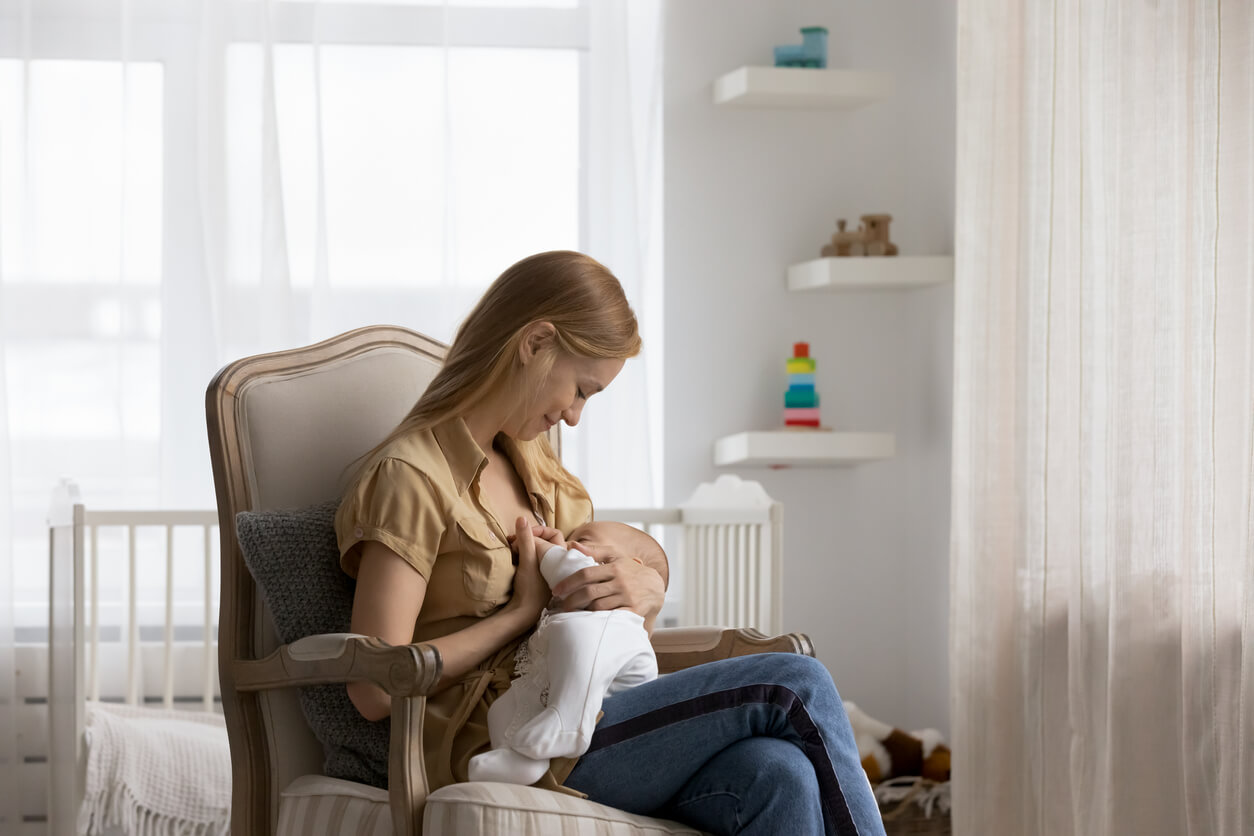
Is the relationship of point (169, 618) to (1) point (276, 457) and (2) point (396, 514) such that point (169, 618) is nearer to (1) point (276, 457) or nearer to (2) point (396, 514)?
(1) point (276, 457)

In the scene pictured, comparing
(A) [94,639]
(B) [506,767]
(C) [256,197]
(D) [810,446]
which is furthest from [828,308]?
(B) [506,767]

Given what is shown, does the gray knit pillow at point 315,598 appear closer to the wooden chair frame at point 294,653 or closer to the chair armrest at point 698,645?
the wooden chair frame at point 294,653

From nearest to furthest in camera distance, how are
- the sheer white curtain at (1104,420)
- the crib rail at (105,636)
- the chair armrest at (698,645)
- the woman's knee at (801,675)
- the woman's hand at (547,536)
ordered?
the woman's knee at (801,675) → the woman's hand at (547,536) → the chair armrest at (698,645) → the sheer white curtain at (1104,420) → the crib rail at (105,636)

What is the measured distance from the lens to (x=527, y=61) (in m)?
2.99

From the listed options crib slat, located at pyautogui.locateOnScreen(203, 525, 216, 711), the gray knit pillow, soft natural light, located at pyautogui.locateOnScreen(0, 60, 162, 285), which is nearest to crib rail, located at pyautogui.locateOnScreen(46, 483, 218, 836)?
crib slat, located at pyautogui.locateOnScreen(203, 525, 216, 711)

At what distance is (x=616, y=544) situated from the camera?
1.61 metres

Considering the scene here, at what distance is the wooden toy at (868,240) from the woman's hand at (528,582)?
62.4 inches

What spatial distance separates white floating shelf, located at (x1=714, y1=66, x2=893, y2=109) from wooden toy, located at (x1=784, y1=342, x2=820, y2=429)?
0.58m

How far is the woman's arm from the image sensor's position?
1.38 meters

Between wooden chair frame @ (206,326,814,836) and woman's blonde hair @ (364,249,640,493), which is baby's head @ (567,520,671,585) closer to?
wooden chair frame @ (206,326,814,836)

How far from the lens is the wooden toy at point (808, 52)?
293 cm

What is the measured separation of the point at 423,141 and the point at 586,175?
1.31ft

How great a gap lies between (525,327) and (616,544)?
0.31 meters

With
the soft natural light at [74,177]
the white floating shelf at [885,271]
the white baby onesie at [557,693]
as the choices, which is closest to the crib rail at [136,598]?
the soft natural light at [74,177]
